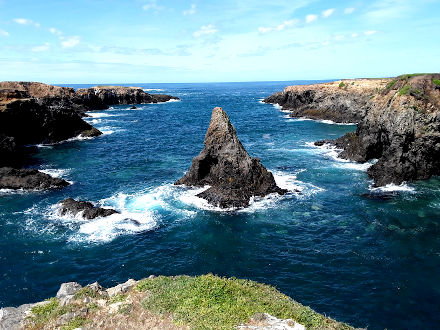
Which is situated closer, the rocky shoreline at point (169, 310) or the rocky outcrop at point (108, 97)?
the rocky shoreline at point (169, 310)

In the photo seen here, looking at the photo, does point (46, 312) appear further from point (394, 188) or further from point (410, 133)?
point (410, 133)

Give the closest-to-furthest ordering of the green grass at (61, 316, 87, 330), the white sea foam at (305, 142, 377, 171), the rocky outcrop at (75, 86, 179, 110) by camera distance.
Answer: the green grass at (61, 316, 87, 330)
the white sea foam at (305, 142, 377, 171)
the rocky outcrop at (75, 86, 179, 110)

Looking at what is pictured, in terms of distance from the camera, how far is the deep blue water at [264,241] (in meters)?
25.5

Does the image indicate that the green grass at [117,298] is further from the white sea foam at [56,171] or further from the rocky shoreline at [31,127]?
the white sea foam at [56,171]

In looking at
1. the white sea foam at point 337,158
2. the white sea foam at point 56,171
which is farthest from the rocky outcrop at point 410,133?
the white sea foam at point 56,171

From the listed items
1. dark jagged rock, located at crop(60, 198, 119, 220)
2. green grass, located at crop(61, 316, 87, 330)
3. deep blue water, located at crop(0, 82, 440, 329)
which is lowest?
deep blue water, located at crop(0, 82, 440, 329)

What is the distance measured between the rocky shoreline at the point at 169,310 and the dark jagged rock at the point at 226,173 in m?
20.9

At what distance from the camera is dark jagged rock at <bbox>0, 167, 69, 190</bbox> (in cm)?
4791

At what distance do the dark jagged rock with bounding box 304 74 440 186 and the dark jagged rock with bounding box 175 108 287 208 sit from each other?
16.2 m

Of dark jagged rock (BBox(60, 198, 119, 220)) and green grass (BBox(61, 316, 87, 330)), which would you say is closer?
green grass (BBox(61, 316, 87, 330))

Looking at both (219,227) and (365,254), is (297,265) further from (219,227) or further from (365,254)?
(219,227)

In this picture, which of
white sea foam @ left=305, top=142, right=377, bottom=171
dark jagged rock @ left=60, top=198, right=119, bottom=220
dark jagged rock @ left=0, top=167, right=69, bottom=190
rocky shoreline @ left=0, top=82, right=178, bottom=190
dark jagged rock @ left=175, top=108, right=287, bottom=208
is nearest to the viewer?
dark jagged rock @ left=60, top=198, right=119, bottom=220

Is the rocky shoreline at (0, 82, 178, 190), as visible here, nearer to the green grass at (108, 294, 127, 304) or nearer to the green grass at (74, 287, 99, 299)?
the green grass at (74, 287, 99, 299)

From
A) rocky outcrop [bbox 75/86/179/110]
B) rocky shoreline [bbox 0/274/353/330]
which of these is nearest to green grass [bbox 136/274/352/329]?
rocky shoreline [bbox 0/274/353/330]
